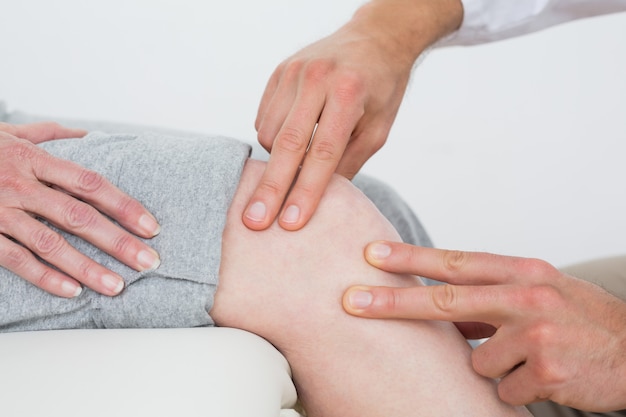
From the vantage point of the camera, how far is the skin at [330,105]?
866 mm

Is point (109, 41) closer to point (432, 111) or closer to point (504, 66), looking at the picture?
point (432, 111)

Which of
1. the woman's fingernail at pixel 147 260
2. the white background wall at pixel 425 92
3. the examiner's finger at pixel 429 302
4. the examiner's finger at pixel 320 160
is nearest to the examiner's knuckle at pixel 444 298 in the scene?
the examiner's finger at pixel 429 302

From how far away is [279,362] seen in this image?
792 millimetres

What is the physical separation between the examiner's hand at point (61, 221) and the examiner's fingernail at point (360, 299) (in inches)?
8.6

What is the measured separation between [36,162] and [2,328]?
0.19m

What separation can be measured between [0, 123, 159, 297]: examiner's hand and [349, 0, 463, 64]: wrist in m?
0.57

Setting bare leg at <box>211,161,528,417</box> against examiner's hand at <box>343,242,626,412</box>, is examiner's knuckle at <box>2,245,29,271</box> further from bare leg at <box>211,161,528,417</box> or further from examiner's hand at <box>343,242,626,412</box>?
examiner's hand at <box>343,242,626,412</box>

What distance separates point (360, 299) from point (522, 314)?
0.62ft

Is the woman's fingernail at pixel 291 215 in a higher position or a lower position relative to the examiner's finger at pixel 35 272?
higher

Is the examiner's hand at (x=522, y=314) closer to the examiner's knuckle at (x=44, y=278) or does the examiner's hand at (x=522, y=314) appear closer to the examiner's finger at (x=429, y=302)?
the examiner's finger at (x=429, y=302)

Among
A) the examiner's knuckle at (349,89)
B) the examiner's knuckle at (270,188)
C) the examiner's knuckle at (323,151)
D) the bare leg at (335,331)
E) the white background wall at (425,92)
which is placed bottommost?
the white background wall at (425,92)

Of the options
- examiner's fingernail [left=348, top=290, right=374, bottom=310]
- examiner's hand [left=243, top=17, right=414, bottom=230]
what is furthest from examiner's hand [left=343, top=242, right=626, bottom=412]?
examiner's hand [left=243, top=17, right=414, bottom=230]

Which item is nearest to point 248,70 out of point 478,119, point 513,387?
point 478,119

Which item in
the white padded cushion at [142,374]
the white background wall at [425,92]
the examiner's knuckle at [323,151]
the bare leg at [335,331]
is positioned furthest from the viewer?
the white background wall at [425,92]
